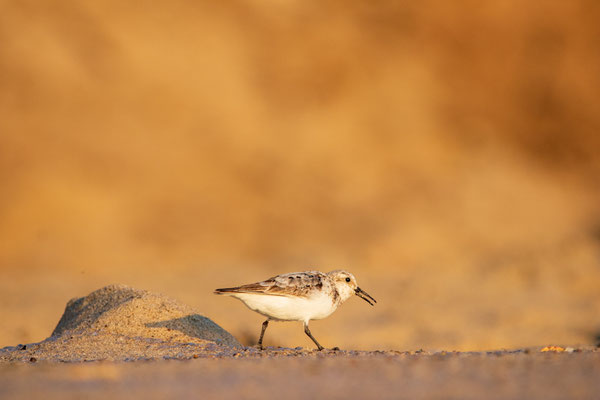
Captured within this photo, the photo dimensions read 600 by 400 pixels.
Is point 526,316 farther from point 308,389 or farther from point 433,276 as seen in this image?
point 308,389

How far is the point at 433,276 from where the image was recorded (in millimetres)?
16297

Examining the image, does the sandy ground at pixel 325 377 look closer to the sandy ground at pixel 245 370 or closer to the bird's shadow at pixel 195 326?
the sandy ground at pixel 245 370

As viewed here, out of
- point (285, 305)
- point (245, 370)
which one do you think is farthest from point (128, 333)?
point (245, 370)

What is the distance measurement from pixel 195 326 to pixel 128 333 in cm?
74

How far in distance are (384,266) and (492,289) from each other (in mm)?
3126

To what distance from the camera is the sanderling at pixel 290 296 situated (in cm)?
704

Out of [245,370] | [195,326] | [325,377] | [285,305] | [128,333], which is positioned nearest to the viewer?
[325,377]

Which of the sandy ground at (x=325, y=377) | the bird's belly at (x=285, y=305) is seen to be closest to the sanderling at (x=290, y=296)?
the bird's belly at (x=285, y=305)

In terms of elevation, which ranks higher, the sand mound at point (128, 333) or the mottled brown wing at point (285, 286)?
the mottled brown wing at point (285, 286)

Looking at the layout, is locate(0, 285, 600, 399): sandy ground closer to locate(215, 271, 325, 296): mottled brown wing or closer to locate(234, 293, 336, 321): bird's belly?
locate(234, 293, 336, 321): bird's belly

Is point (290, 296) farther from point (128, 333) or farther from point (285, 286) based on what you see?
point (128, 333)

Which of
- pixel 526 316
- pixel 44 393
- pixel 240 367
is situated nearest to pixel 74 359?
pixel 240 367

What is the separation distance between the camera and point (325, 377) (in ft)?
15.3

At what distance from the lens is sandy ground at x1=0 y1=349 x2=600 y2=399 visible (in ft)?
13.4
